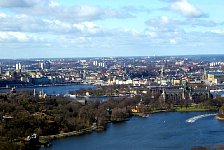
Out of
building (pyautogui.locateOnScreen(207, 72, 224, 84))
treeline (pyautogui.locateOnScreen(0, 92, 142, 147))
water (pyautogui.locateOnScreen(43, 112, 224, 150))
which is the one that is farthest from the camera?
building (pyautogui.locateOnScreen(207, 72, 224, 84))

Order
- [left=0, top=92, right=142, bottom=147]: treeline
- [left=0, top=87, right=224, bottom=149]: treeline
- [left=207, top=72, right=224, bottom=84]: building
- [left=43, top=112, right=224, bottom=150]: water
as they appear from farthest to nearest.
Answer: [left=207, top=72, right=224, bottom=84]: building → [left=0, top=92, right=142, bottom=147]: treeline → [left=0, top=87, right=224, bottom=149]: treeline → [left=43, top=112, right=224, bottom=150]: water

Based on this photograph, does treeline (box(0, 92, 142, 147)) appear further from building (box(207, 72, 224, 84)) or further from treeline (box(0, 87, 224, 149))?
building (box(207, 72, 224, 84))

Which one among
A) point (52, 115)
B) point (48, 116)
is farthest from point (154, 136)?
point (52, 115)

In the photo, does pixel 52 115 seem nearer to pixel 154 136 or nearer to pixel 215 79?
pixel 154 136

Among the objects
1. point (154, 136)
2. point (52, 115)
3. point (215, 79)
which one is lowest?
point (154, 136)

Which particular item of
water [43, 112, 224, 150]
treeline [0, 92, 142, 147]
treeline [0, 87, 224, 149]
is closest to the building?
treeline [0, 87, 224, 149]

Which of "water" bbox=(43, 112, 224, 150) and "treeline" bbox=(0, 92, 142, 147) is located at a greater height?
"treeline" bbox=(0, 92, 142, 147)

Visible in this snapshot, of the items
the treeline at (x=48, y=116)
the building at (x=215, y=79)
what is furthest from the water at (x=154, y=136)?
the building at (x=215, y=79)

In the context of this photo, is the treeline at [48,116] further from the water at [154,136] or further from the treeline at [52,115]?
the water at [154,136]

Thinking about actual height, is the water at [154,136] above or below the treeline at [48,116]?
below

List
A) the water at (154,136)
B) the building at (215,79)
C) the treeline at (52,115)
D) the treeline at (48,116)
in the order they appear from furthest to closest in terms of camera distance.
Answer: the building at (215,79) < the treeline at (48,116) < the treeline at (52,115) < the water at (154,136)
